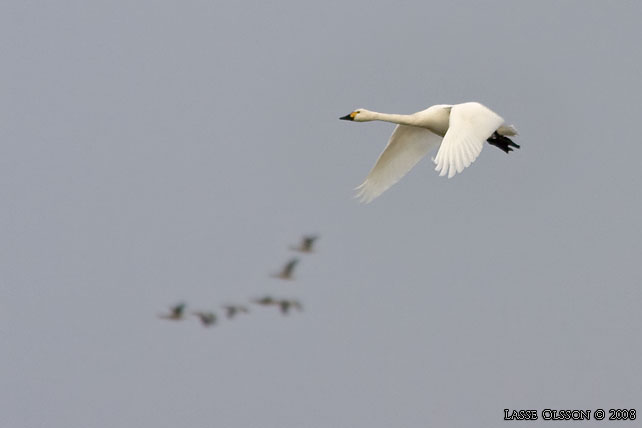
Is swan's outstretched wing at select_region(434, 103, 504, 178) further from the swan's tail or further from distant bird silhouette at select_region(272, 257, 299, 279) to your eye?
distant bird silhouette at select_region(272, 257, 299, 279)

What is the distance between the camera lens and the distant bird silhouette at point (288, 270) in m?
27.6

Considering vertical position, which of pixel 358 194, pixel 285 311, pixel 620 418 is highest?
pixel 358 194

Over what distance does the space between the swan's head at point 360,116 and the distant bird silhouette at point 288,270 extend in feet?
8.52

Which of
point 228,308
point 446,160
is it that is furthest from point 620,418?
point 228,308

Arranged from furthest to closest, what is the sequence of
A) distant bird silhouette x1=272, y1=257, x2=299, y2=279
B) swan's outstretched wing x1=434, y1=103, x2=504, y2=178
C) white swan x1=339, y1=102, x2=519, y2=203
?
distant bird silhouette x1=272, y1=257, x2=299, y2=279, white swan x1=339, y1=102, x2=519, y2=203, swan's outstretched wing x1=434, y1=103, x2=504, y2=178

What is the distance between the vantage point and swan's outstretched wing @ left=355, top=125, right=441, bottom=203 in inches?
1113

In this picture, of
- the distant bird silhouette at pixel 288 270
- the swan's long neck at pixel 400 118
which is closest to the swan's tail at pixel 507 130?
the swan's long neck at pixel 400 118

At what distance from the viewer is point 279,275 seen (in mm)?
27562

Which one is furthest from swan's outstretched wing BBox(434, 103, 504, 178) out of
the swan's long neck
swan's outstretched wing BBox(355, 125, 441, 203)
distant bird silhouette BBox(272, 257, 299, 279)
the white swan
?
distant bird silhouette BBox(272, 257, 299, 279)

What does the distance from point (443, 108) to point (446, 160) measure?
311cm

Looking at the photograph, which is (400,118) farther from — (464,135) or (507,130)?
(464,135)

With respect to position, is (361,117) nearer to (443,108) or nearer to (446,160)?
(443,108)

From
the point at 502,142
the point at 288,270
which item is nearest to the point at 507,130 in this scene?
the point at 502,142

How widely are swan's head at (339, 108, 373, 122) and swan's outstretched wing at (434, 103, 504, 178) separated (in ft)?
6.59
